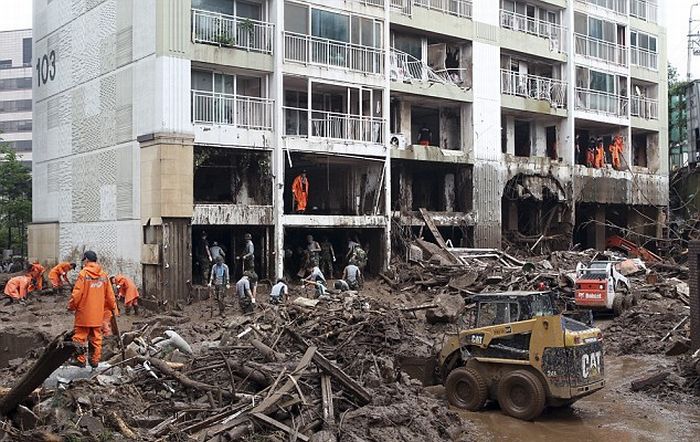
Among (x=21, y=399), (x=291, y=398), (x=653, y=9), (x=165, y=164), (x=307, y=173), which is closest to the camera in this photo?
(x=21, y=399)

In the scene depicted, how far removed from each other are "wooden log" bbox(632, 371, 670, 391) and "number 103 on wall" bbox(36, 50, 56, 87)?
1050 inches

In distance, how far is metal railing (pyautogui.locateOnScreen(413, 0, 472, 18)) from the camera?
32.2 metres

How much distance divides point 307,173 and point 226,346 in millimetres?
19365

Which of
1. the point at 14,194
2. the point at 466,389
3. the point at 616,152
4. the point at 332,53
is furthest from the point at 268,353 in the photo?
the point at 14,194

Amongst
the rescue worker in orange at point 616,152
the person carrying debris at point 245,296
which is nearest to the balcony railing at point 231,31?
the person carrying debris at point 245,296

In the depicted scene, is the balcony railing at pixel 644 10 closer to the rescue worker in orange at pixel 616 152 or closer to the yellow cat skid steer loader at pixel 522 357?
the rescue worker in orange at pixel 616 152

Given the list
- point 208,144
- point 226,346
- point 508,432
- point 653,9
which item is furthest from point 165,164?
point 653,9

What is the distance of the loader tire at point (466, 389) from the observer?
13.2 metres

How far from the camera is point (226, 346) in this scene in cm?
1210

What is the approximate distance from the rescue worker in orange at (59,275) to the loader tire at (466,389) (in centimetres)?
1405

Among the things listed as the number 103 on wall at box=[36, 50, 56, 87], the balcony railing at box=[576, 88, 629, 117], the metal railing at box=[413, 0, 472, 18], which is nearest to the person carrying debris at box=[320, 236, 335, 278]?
the metal railing at box=[413, 0, 472, 18]

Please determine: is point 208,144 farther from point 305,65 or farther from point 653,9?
point 653,9

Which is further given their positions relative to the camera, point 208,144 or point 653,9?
point 653,9

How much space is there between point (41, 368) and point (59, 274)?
16.2 m
